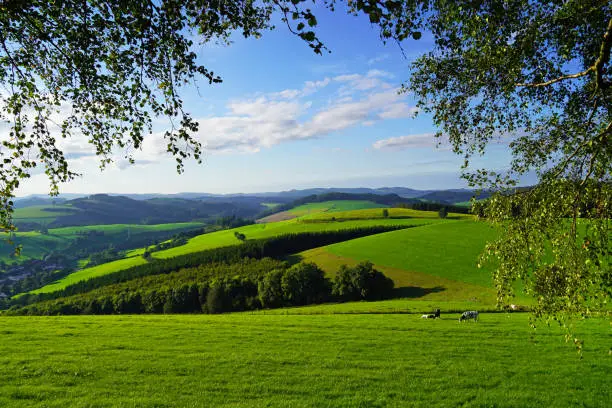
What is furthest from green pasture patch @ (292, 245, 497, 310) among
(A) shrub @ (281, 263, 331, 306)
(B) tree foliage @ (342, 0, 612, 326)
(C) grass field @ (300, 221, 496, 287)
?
(B) tree foliage @ (342, 0, 612, 326)

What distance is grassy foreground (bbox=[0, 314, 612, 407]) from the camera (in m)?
12.9

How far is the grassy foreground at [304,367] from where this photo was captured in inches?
509

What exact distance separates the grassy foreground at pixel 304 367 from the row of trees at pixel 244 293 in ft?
139

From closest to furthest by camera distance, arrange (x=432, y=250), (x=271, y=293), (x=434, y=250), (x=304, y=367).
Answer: (x=304, y=367) → (x=271, y=293) → (x=434, y=250) → (x=432, y=250)

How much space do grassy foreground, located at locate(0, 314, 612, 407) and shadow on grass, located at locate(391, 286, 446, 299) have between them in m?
36.0

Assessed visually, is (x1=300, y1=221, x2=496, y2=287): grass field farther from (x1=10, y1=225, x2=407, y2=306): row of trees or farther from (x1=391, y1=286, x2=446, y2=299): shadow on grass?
(x1=10, y1=225, x2=407, y2=306): row of trees

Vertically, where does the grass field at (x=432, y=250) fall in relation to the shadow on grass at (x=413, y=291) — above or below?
above

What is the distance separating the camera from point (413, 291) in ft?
206

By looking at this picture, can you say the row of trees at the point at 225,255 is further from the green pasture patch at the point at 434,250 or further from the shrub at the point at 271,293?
the shrub at the point at 271,293

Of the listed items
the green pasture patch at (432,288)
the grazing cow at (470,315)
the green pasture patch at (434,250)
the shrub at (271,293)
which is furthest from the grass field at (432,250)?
the grazing cow at (470,315)

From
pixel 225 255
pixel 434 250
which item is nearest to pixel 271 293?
pixel 434 250

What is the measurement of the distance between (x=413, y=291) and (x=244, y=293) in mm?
36865

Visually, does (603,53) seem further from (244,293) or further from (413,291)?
(244,293)

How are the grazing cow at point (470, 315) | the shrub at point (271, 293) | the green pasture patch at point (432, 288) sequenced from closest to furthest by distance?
the grazing cow at point (470, 315)
the green pasture patch at point (432, 288)
the shrub at point (271, 293)
